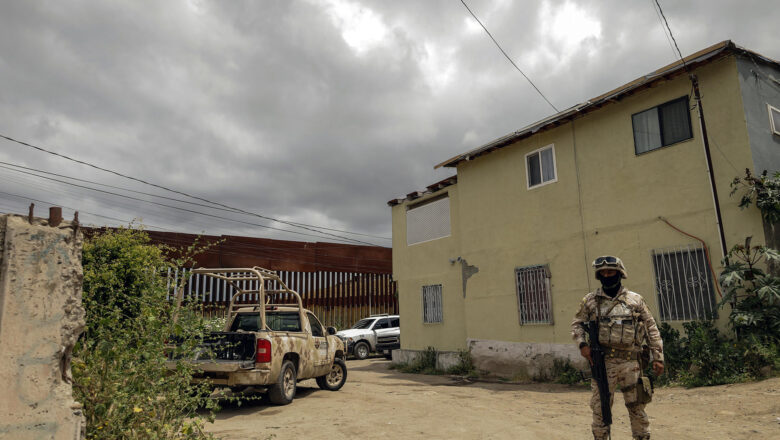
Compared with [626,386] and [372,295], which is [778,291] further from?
[372,295]

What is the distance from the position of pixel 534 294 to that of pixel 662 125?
14.8ft

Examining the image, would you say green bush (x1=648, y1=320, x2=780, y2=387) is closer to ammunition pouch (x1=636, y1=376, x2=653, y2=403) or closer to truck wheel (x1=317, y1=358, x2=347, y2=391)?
ammunition pouch (x1=636, y1=376, x2=653, y2=403)

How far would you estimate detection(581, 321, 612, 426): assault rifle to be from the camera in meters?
4.86

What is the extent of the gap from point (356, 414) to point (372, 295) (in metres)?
16.0

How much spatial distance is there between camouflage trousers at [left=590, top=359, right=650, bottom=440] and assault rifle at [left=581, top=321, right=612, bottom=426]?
5 cm

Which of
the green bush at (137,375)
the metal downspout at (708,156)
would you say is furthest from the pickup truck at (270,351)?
the metal downspout at (708,156)

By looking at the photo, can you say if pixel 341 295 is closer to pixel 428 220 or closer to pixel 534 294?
pixel 428 220

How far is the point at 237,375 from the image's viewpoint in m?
7.29

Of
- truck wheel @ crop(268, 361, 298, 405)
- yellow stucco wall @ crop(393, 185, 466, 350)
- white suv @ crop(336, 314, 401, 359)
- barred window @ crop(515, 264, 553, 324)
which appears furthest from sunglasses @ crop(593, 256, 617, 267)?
white suv @ crop(336, 314, 401, 359)

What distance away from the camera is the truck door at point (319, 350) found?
30.1 feet

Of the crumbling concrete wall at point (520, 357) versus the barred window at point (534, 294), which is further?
the barred window at point (534, 294)

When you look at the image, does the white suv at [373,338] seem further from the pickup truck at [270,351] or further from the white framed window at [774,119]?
the white framed window at [774,119]

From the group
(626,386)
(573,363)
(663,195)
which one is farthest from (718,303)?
(626,386)

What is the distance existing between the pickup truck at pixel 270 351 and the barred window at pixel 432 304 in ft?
17.0
